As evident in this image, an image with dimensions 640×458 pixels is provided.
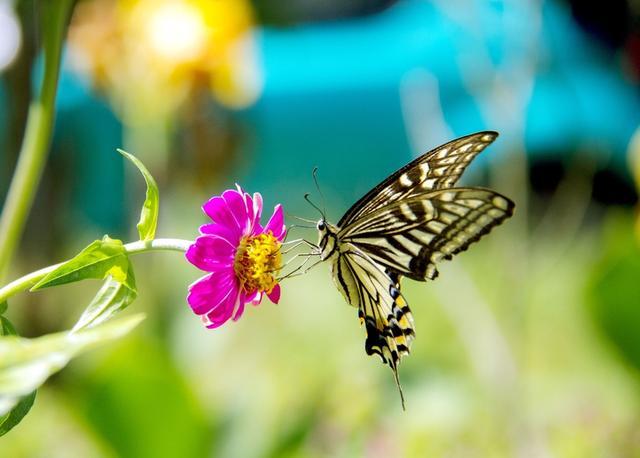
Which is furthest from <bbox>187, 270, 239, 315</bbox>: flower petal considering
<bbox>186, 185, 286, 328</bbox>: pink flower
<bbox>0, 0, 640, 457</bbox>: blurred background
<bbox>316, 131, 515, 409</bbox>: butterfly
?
<bbox>0, 0, 640, 457</bbox>: blurred background

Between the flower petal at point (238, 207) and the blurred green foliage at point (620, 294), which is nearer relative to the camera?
the flower petal at point (238, 207)

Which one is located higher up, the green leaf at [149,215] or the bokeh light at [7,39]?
the bokeh light at [7,39]


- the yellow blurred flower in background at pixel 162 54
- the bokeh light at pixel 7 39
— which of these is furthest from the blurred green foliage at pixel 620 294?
the bokeh light at pixel 7 39

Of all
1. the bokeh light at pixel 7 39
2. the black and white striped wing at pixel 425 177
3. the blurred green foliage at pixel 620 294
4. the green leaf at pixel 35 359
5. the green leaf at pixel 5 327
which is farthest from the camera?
the blurred green foliage at pixel 620 294

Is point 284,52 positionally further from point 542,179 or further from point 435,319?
point 435,319

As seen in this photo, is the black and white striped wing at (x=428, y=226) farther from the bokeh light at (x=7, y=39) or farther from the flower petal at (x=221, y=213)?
the bokeh light at (x=7, y=39)

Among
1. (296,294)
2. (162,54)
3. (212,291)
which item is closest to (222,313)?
(212,291)

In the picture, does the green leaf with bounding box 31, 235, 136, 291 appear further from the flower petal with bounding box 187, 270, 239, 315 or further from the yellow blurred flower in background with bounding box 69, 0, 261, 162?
the yellow blurred flower in background with bounding box 69, 0, 261, 162
